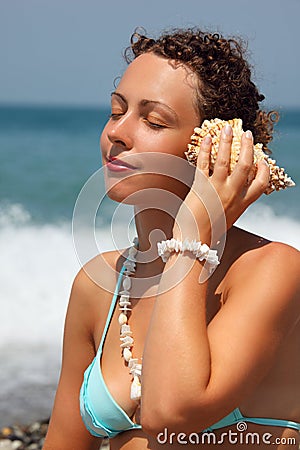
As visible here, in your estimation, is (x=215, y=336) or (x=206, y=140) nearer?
(x=215, y=336)

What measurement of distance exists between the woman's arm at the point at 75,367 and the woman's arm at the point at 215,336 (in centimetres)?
69

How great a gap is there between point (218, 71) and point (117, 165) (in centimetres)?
48

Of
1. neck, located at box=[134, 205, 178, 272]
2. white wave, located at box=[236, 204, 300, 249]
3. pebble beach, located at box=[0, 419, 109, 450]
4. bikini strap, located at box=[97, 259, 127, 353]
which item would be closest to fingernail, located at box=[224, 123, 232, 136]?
neck, located at box=[134, 205, 178, 272]

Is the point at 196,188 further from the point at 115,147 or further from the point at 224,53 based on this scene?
the point at 224,53

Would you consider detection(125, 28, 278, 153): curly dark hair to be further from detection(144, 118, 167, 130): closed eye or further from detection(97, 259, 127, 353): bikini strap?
detection(97, 259, 127, 353): bikini strap

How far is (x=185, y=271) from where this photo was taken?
2324 millimetres

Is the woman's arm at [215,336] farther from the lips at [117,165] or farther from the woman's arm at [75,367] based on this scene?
the woman's arm at [75,367]

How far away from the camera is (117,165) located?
2523 mm

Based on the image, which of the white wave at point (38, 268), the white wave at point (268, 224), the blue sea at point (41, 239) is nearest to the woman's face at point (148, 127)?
the blue sea at point (41, 239)

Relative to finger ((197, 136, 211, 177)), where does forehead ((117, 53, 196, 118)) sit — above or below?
above

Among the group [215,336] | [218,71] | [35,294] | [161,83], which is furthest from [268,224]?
[215,336]

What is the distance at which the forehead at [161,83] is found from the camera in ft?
8.36

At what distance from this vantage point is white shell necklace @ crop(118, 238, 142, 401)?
265 centimetres

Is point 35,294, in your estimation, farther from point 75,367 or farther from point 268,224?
point 75,367
